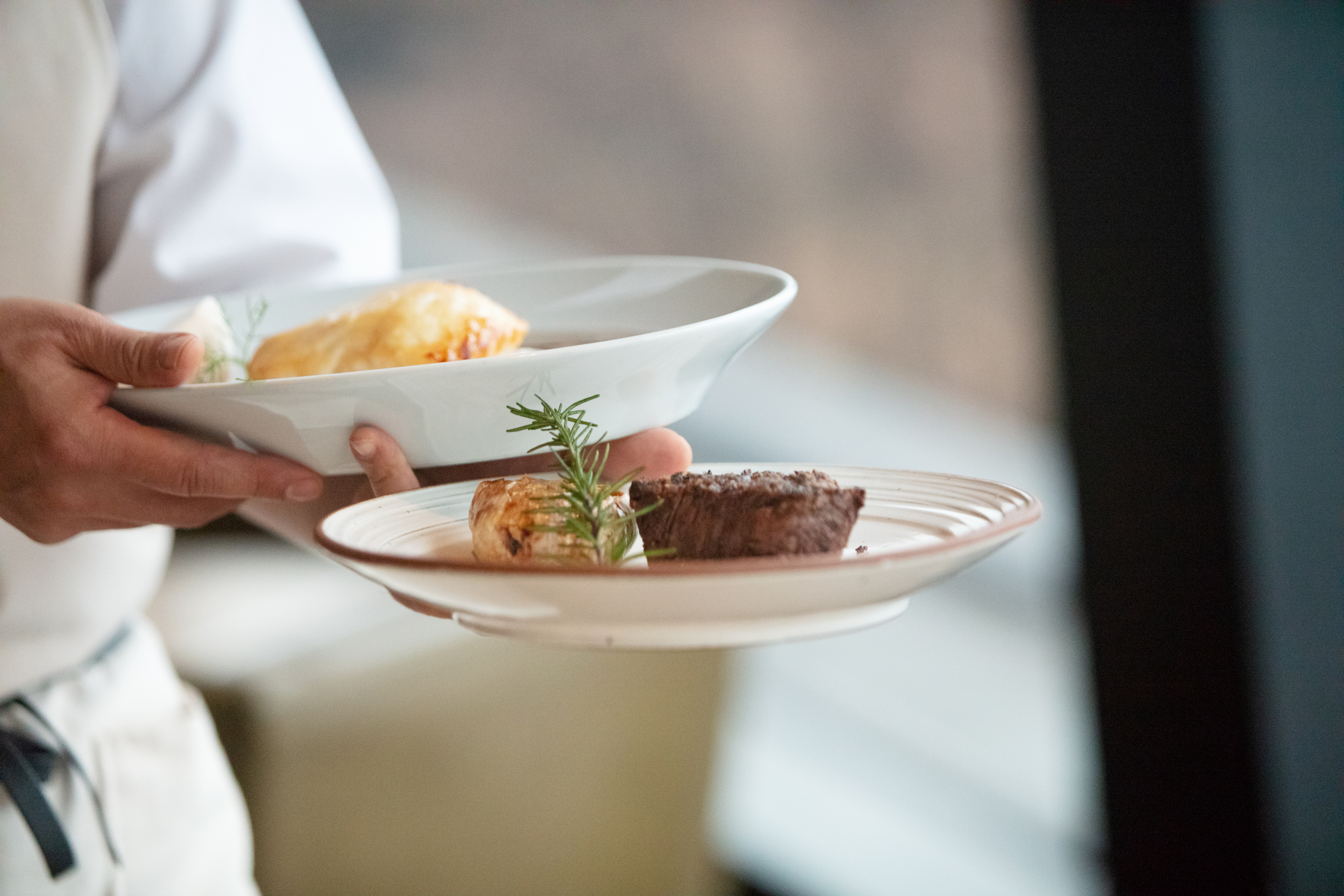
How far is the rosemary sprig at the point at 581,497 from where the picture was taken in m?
0.46

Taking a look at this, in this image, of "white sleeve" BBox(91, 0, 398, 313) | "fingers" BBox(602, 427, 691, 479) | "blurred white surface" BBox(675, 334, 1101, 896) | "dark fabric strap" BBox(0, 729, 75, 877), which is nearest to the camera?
"fingers" BBox(602, 427, 691, 479)

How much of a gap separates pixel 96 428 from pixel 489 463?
217 millimetres

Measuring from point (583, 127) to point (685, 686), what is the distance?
1.17m

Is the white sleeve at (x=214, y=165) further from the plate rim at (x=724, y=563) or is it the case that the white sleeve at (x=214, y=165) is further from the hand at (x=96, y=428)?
the plate rim at (x=724, y=563)

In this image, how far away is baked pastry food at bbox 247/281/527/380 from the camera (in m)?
0.61

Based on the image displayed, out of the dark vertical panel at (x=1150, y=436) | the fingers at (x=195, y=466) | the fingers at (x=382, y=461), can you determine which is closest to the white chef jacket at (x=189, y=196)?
the fingers at (x=195, y=466)

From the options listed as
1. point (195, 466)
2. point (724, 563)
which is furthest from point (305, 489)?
point (724, 563)

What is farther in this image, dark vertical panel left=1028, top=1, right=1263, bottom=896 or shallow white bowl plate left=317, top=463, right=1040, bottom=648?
dark vertical panel left=1028, top=1, right=1263, bottom=896

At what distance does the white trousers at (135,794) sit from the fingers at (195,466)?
415 millimetres

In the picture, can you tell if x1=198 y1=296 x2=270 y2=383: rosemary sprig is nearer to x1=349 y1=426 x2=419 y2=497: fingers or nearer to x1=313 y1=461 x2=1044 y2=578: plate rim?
x1=349 y1=426 x2=419 y2=497: fingers

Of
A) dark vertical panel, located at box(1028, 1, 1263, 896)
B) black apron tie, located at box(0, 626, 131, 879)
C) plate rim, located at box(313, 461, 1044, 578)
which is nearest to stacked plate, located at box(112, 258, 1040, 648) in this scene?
plate rim, located at box(313, 461, 1044, 578)

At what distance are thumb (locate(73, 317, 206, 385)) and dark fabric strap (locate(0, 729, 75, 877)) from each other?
1.33ft

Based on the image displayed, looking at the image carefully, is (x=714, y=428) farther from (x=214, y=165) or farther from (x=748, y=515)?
(x=748, y=515)

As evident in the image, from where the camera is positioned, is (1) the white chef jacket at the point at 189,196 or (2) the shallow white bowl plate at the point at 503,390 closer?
(2) the shallow white bowl plate at the point at 503,390
